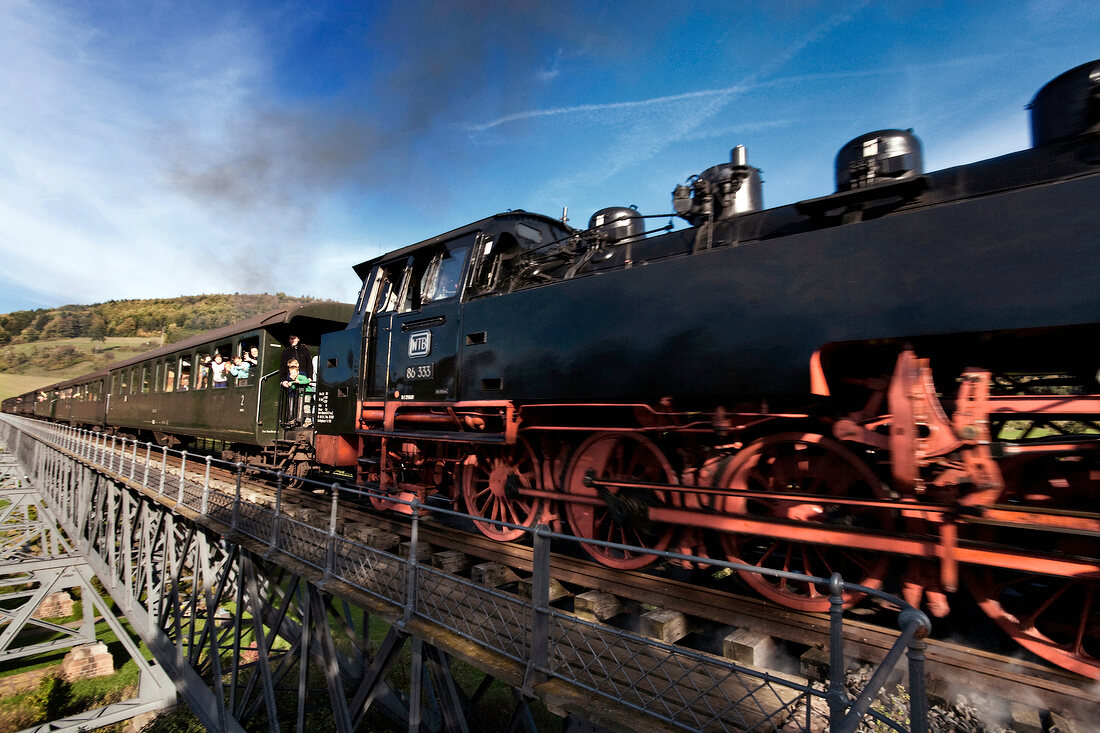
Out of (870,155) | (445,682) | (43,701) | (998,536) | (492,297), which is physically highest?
(870,155)

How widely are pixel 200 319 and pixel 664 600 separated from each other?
109 m

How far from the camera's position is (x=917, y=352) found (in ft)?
10.0

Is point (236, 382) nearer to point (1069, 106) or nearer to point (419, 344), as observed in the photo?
point (419, 344)

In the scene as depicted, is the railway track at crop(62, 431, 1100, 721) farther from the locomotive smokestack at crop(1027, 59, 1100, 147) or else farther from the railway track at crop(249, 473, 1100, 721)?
the locomotive smokestack at crop(1027, 59, 1100, 147)

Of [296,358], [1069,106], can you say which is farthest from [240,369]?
Answer: [1069,106]

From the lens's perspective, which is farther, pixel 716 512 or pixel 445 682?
pixel 445 682

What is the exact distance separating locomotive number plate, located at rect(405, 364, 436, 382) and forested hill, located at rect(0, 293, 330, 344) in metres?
97.8

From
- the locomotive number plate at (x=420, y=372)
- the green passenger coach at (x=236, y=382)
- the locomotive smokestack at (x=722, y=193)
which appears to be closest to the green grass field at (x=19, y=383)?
the green passenger coach at (x=236, y=382)

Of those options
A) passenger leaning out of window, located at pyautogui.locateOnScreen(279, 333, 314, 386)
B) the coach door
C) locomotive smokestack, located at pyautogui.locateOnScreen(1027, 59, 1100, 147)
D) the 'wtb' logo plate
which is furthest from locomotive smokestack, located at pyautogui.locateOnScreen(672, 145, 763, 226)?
passenger leaning out of window, located at pyautogui.locateOnScreen(279, 333, 314, 386)

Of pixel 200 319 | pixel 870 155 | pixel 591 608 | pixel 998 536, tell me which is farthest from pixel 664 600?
pixel 200 319

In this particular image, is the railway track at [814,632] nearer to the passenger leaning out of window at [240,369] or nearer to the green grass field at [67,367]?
the passenger leaning out of window at [240,369]

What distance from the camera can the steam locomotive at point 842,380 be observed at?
8.62 ft

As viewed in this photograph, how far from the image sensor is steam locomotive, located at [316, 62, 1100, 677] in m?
2.63

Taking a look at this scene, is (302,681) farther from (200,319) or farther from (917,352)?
(200,319)
